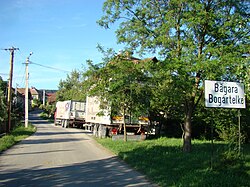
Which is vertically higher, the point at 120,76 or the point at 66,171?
the point at 120,76

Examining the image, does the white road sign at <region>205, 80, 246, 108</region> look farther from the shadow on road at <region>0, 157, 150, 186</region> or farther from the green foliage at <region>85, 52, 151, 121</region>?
the green foliage at <region>85, 52, 151, 121</region>

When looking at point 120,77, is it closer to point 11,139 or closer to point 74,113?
point 11,139

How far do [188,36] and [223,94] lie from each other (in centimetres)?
423

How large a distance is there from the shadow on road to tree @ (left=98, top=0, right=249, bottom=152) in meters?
3.92

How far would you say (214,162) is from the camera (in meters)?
9.92

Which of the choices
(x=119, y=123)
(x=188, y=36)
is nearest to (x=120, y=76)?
(x=188, y=36)

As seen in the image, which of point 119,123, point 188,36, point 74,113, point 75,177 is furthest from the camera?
point 74,113

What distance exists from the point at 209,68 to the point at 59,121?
3648 cm

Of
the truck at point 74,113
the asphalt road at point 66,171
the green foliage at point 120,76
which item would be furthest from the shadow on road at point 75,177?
the truck at point 74,113

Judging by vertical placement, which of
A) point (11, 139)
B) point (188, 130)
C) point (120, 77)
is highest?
point (120, 77)

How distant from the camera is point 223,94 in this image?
30.6 ft

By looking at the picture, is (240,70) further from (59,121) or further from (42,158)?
(59,121)

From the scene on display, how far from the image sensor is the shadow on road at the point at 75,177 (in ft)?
27.7

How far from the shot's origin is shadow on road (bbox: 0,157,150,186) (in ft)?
27.7
